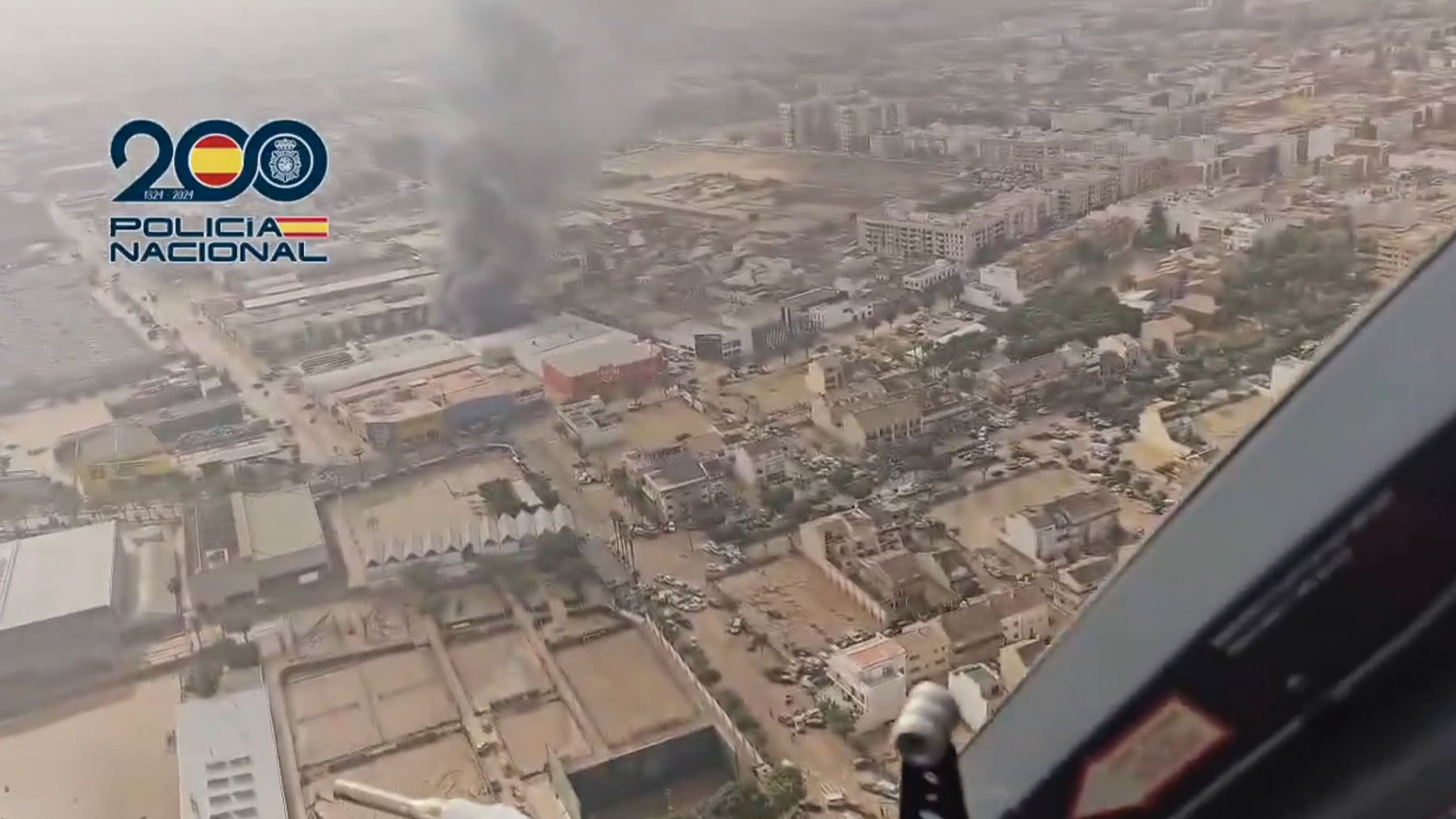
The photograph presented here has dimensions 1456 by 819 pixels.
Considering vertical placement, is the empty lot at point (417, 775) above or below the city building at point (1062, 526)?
below

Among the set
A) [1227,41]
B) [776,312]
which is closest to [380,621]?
[776,312]

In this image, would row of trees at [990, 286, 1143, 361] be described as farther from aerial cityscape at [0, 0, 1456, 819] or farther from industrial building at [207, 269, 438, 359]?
industrial building at [207, 269, 438, 359]

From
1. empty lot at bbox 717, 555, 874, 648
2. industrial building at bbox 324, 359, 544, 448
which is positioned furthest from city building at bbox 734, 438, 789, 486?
industrial building at bbox 324, 359, 544, 448

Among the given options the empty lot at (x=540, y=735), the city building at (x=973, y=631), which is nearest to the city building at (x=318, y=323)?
the empty lot at (x=540, y=735)

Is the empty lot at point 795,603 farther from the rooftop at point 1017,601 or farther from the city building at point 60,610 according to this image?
the city building at point 60,610

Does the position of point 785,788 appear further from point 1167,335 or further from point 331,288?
point 331,288

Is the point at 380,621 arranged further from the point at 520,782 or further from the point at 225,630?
the point at 520,782
